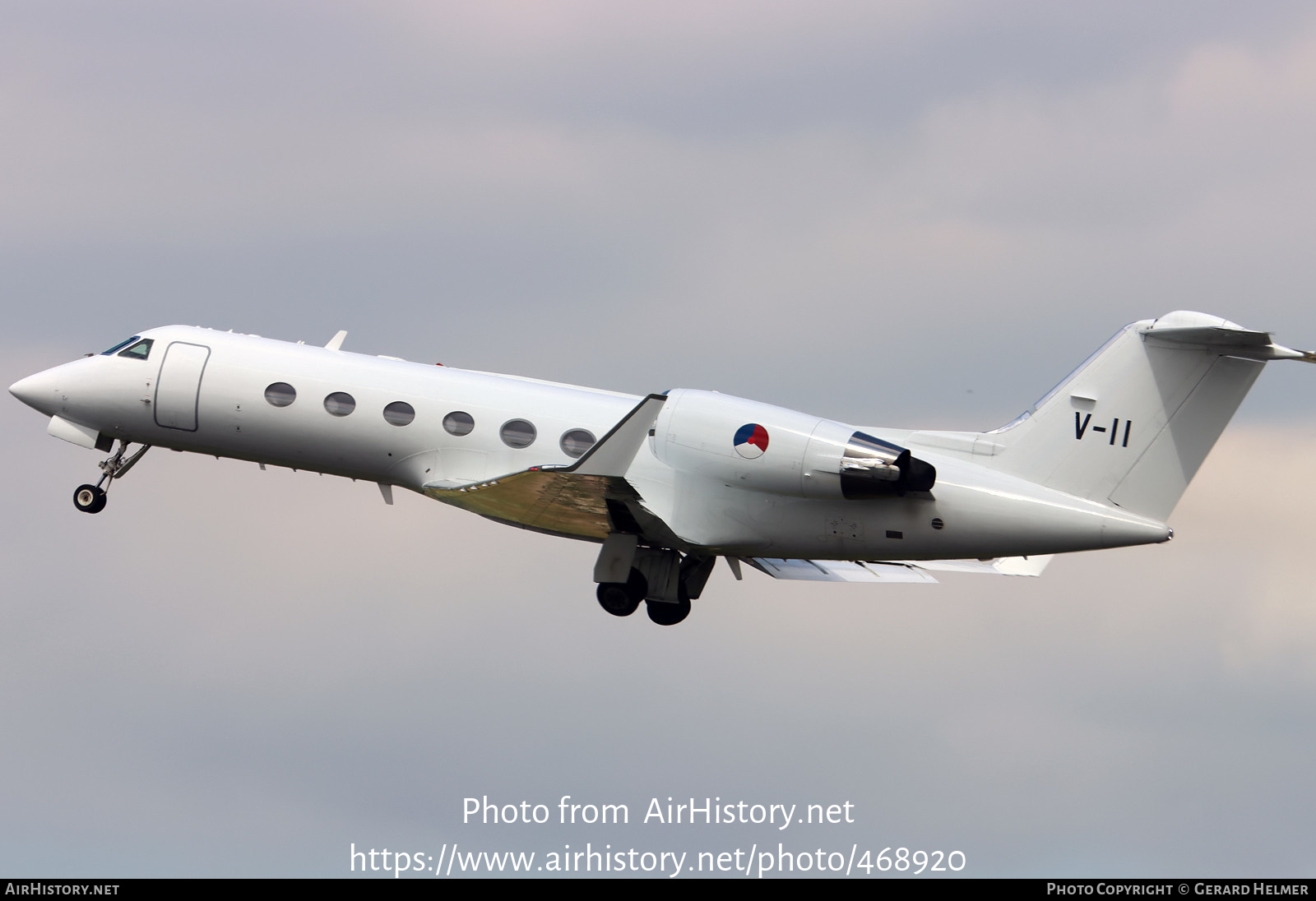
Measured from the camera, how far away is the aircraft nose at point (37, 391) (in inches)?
1061

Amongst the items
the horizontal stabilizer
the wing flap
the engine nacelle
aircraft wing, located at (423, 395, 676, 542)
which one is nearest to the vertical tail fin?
the horizontal stabilizer

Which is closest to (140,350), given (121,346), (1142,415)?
(121,346)

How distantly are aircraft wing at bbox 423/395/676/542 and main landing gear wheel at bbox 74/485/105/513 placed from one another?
5.72 metres

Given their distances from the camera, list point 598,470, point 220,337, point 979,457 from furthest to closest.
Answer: point 220,337
point 979,457
point 598,470

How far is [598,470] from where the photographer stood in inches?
886

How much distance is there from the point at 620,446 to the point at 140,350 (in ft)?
28.1

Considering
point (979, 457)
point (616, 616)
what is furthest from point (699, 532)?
point (979, 457)

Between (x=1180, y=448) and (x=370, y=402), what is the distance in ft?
36.9

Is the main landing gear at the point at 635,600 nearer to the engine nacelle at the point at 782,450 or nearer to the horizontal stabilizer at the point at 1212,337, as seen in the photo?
the engine nacelle at the point at 782,450

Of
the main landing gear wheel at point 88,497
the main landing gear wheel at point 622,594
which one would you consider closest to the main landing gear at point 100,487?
the main landing gear wheel at point 88,497

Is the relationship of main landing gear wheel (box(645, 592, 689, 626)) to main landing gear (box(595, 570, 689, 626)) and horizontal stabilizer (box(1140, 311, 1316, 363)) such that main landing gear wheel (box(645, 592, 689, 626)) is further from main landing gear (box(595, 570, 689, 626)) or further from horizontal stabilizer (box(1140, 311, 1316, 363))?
horizontal stabilizer (box(1140, 311, 1316, 363))

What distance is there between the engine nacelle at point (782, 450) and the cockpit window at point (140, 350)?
8419mm

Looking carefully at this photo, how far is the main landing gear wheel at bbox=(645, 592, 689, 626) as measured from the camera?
25.6 metres

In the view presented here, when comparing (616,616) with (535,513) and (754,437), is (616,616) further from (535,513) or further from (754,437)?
(754,437)
